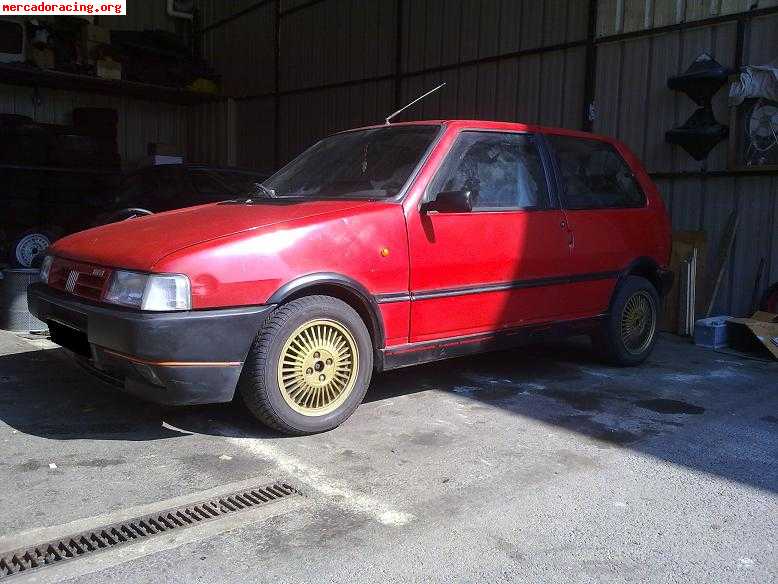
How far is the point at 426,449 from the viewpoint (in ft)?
11.6

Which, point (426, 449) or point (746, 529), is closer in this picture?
point (746, 529)

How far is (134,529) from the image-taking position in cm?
262

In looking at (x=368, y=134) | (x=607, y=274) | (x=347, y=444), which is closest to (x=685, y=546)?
(x=347, y=444)

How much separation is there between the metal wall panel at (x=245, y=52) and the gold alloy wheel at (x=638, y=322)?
10.4 meters

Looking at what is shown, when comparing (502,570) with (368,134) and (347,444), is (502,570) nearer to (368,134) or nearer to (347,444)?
(347,444)

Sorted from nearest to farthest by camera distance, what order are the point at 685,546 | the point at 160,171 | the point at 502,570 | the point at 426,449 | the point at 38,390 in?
the point at 502,570 → the point at 685,546 → the point at 426,449 → the point at 38,390 → the point at 160,171

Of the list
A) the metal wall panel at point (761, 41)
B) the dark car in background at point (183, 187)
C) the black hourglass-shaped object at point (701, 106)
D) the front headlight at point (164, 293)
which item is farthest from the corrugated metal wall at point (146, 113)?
the front headlight at point (164, 293)

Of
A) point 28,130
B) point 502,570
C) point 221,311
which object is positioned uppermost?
point 28,130

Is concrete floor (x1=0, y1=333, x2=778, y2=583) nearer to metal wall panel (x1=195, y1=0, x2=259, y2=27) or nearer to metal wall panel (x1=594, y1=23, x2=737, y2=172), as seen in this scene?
metal wall panel (x1=594, y1=23, x2=737, y2=172)

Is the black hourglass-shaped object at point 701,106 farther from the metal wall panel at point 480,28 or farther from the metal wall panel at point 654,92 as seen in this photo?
the metal wall panel at point 480,28

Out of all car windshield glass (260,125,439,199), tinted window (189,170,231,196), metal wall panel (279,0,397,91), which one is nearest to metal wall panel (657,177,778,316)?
car windshield glass (260,125,439,199)

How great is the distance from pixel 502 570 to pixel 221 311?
166 cm

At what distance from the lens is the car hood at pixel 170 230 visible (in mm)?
3352

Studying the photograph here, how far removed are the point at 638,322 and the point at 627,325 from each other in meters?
0.14
